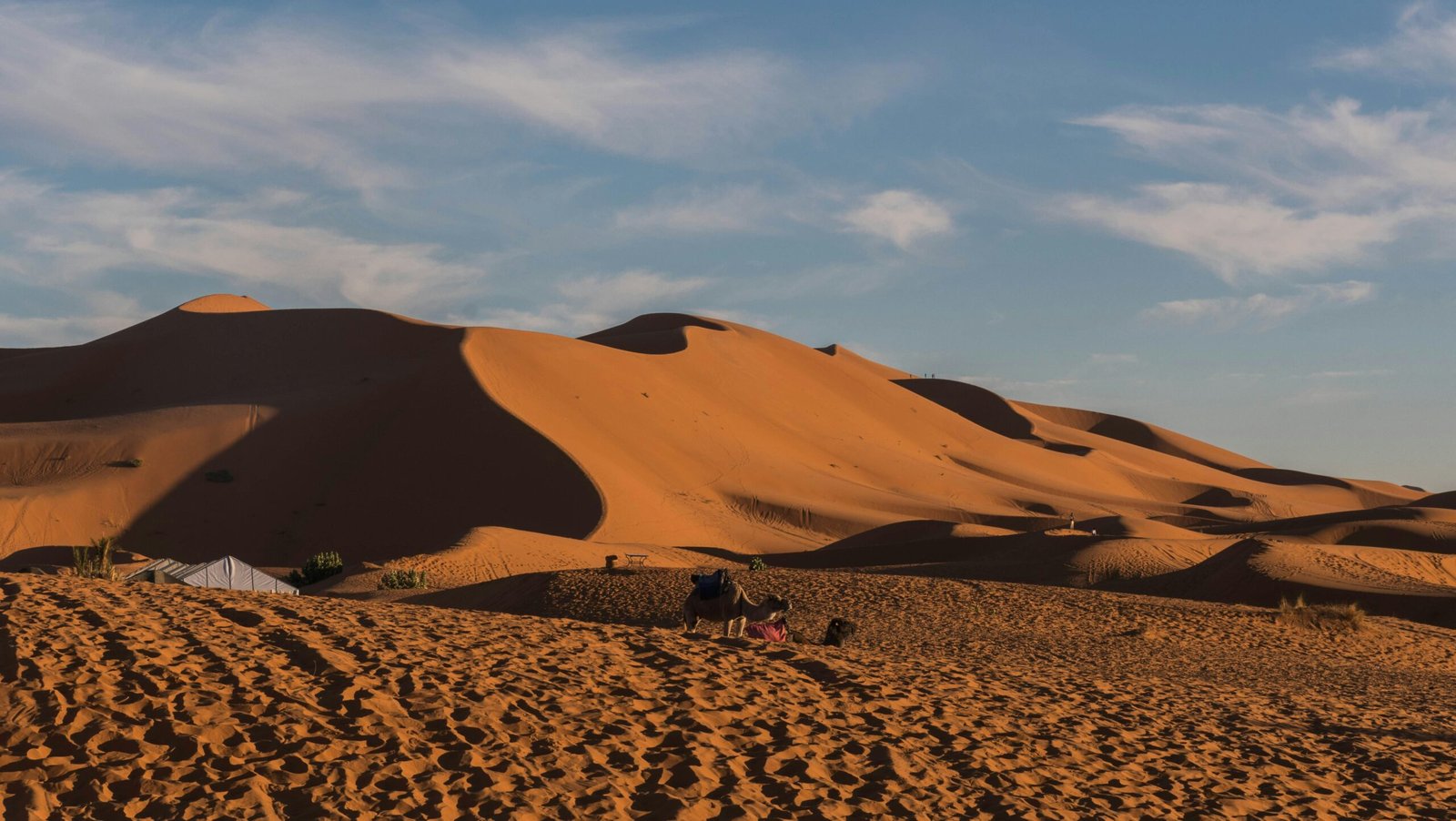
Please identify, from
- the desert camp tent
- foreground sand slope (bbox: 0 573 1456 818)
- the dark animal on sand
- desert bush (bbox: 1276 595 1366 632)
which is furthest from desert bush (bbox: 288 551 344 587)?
desert bush (bbox: 1276 595 1366 632)

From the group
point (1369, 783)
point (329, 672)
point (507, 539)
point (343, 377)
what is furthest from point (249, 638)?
point (343, 377)

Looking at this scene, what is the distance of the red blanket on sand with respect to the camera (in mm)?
13891

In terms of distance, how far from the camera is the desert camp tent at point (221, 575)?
25.7 metres

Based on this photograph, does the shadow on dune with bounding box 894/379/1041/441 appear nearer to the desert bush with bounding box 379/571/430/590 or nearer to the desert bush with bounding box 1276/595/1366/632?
the desert bush with bounding box 379/571/430/590

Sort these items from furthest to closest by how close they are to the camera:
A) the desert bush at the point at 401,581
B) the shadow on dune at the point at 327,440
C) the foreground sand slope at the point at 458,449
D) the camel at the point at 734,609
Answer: the foreground sand slope at the point at 458,449 < the shadow on dune at the point at 327,440 < the desert bush at the point at 401,581 < the camel at the point at 734,609

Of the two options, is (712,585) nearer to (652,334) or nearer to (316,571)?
(316,571)

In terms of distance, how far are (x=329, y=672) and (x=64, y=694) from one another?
176cm

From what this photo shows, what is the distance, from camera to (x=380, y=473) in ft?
157

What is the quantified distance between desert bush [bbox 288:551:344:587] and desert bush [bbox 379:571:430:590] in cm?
342

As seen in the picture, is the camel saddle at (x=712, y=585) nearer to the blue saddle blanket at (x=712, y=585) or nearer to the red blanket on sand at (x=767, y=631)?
the blue saddle blanket at (x=712, y=585)

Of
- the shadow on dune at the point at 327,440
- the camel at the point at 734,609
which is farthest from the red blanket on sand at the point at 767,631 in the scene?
the shadow on dune at the point at 327,440

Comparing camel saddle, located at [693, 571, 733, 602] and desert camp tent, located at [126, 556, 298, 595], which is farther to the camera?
desert camp tent, located at [126, 556, 298, 595]

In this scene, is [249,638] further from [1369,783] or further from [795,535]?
[795,535]

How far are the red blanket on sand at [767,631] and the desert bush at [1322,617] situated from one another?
11.7m
